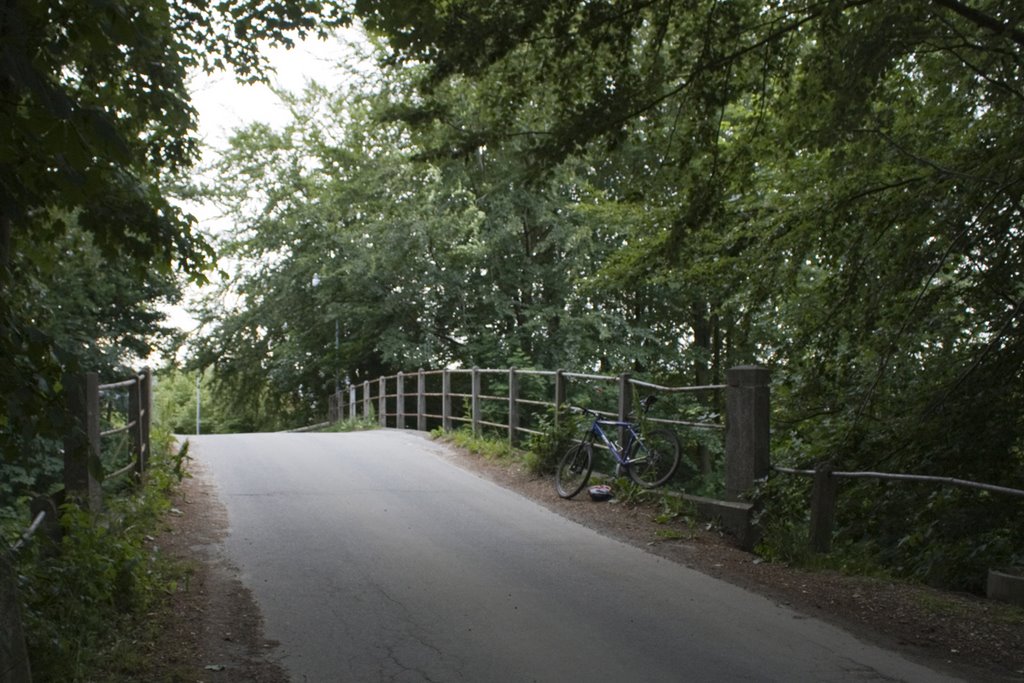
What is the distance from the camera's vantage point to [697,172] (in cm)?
973

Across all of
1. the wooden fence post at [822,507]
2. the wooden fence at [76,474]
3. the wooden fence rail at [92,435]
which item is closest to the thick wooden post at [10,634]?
the wooden fence at [76,474]

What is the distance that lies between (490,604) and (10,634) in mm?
3328

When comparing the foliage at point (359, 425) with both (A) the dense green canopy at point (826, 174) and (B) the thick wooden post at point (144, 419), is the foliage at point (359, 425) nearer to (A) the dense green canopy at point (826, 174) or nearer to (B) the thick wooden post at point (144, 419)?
(A) the dense green canopy at point (826, 174)

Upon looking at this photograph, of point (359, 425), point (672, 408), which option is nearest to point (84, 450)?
point (672, 408)

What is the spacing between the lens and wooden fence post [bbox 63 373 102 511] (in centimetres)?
436

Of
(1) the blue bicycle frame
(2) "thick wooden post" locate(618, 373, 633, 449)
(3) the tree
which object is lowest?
(1) the blue bicycle frame

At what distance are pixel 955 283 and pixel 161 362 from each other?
25514 millimetres

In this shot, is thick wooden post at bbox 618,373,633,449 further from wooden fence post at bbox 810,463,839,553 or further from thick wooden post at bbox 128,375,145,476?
thick wooden post at bbox 128,375,145,476

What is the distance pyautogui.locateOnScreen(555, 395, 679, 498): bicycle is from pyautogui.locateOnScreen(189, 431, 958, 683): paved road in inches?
30.6

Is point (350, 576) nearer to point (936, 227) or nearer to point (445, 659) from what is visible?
point (445, 659)

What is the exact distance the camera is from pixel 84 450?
173 inches

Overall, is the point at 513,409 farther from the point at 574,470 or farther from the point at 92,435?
the point at 92,435

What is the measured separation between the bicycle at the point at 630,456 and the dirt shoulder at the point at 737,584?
997 millimetres

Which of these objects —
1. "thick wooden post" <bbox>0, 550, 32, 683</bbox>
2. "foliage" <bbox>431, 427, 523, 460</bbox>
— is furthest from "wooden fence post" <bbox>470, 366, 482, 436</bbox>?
"thick wooden post" <bbox>0, 550, 32, 683</bbox>
